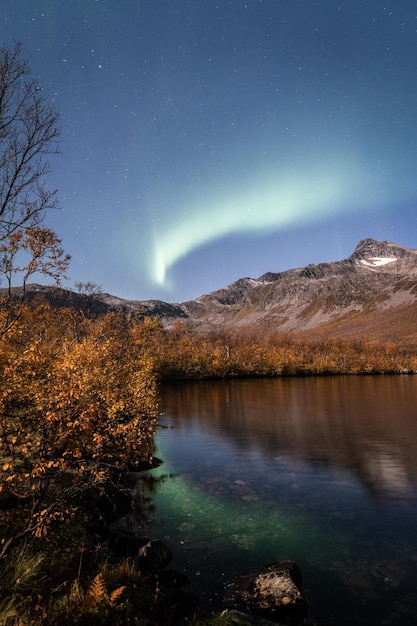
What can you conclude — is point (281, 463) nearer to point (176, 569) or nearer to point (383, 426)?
point (176, 569)

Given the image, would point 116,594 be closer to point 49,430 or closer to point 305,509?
point 49,430

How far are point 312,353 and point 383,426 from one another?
496 ft

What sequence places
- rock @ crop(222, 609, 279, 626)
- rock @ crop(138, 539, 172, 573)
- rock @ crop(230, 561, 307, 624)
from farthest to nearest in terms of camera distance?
rock @ crop(138, 539, 172, 573) < rock @ crop(230, 561, 307, 624) < rock @ crop(222, 609, 279, 626)

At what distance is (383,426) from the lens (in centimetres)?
5172

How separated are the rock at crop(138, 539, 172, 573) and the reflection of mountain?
55.3ft

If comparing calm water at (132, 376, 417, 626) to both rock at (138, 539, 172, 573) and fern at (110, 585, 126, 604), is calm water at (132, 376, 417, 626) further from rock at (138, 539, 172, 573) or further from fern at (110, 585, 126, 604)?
fern at (110, 585, 126, 604)

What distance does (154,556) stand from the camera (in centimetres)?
1592

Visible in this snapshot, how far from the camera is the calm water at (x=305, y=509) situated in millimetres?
15242

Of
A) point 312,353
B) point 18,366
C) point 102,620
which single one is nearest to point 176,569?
point 102,620

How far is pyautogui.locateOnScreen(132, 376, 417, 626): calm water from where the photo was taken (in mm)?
15242

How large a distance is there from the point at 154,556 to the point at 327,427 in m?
40.6

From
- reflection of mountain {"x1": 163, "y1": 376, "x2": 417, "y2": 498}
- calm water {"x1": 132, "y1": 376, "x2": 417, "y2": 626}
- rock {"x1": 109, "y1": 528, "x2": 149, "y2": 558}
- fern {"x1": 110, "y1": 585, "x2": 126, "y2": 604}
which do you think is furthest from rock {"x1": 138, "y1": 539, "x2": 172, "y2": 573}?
reflection of mountain {"x1": 163, "y1": 376, "x2": 417, "y2": 498}

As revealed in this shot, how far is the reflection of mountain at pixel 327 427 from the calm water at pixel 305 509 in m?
0.24

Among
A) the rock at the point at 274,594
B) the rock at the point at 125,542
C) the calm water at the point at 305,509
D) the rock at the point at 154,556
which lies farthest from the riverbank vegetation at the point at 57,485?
the calm water at the point at 305,509
